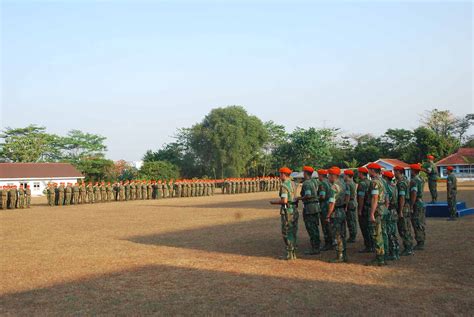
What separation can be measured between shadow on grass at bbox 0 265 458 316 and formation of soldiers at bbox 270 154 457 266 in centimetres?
153

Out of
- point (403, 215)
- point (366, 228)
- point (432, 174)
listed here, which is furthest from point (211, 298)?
point (432, 174)

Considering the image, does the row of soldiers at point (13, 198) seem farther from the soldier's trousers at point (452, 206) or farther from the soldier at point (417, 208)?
the soldier at point (417, 208)

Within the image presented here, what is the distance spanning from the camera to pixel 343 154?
5994 centimetres

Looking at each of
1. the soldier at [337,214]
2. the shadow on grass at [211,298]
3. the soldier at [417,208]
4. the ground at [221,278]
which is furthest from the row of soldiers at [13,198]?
the soldier at [417,208]

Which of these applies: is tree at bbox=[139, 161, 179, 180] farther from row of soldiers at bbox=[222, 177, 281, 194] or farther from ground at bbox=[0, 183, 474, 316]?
ground at bbox=[0, 183, 474, 316]

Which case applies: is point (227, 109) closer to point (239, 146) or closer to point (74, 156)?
point (239, 146)

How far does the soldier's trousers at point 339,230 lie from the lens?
7965 millimetres

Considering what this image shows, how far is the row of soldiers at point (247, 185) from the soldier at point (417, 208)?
2901 centimetres

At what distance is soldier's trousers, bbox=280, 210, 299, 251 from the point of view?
826 centimetres

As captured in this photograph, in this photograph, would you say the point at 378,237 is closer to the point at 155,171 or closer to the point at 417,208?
the point at 417,208

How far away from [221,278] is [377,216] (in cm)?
295

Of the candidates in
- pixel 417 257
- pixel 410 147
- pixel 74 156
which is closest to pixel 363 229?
pixel 417 257

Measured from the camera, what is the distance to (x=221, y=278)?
7.00 m

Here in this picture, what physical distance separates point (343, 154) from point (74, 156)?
40041 millimetres
